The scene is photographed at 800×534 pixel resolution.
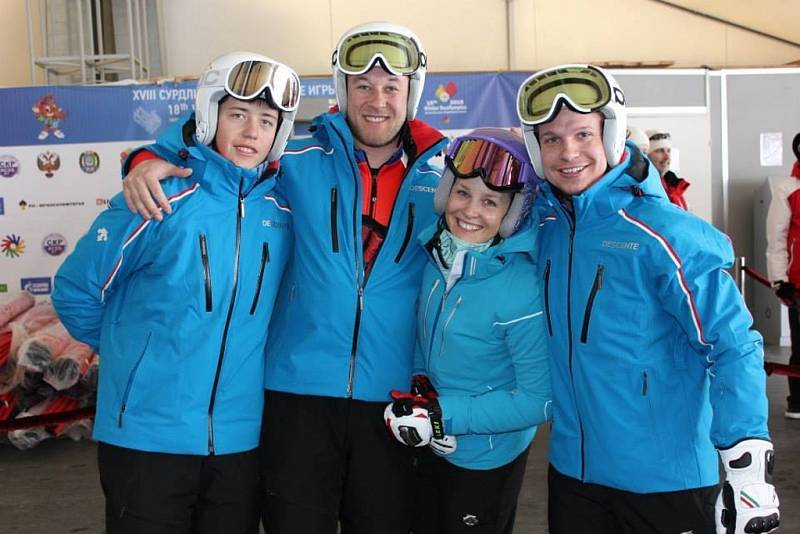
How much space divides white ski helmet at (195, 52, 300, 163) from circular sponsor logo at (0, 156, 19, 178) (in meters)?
5.70

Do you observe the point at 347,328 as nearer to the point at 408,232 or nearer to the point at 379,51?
the point at 408,232

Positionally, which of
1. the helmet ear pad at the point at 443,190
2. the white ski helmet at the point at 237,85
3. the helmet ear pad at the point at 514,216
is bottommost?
the helmet ear pad at the point at 514,216

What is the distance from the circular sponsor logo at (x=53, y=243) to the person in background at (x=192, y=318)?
544 centimetres

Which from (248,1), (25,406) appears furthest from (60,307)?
(248,1)

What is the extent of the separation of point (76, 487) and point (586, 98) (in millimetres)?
4353

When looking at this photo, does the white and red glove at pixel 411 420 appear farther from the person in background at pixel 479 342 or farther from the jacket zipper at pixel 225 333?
the jacket zipper at pixel 225 333

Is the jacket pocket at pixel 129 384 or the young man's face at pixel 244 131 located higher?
the young man's face at pixel 244 131

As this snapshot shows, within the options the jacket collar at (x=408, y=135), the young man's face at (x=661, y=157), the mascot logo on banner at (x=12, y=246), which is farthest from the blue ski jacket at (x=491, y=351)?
the mascot logo on banner at (x=12, y=246)

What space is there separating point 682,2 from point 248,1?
5.83 metres

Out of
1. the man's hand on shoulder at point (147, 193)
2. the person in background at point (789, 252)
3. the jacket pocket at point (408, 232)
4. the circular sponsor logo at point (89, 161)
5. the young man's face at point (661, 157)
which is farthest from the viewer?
the circular sponsor logo at point (89, 161)

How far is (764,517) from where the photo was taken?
1.83 metres

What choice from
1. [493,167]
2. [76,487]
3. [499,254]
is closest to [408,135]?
[493,167]

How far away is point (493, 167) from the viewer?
2.42 metres

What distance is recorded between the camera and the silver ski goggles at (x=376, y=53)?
2684mm
